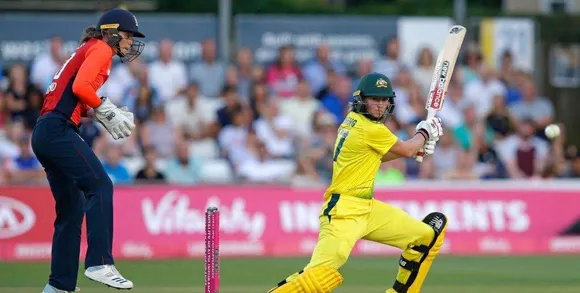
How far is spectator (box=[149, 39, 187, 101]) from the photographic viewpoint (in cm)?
1722

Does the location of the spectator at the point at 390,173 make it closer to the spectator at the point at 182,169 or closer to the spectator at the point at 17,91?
the spectator at the point at 182,169

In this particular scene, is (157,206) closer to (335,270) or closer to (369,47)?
(369,47)

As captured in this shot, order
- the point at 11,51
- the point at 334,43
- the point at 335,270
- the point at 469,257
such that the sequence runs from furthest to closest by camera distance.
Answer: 1. the point at 334,43
2. the point at 11,51
3. the point at 469,257
4. the point at 335,270

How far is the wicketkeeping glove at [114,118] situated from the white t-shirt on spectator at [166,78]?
875 centimetres

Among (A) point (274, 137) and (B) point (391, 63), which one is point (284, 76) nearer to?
(A) point (274, 137)

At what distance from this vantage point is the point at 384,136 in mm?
8656

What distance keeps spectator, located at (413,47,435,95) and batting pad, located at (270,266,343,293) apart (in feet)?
33.2

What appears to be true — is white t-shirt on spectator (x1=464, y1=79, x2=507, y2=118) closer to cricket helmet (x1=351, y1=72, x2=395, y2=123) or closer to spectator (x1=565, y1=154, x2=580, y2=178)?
spectator (x1=565, y1=154, x2=580, y2=178)

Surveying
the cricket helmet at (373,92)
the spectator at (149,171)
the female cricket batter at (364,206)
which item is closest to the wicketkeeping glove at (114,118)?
the female cricket batter at (364,206)

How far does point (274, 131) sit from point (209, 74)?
140cm

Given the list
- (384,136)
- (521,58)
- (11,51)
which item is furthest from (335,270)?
(521,58)

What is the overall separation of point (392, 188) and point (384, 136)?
674cm

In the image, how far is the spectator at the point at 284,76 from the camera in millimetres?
17547

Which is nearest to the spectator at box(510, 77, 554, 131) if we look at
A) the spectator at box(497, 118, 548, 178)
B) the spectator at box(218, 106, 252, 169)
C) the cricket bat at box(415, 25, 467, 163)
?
the spectator at box(497, 118, 548, 178)
